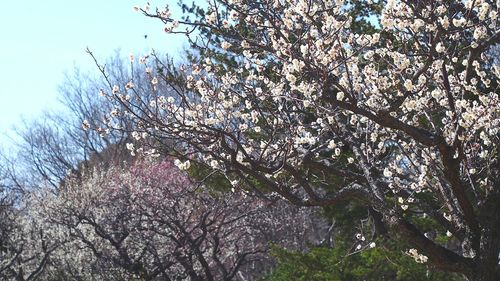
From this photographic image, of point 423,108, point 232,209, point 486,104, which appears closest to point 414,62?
point 423,108

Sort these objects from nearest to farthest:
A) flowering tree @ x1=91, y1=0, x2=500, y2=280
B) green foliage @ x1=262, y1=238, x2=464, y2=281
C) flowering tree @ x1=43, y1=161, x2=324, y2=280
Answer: flowering tree @ x1=91, y1=0, x2=500, y2=280
green foliage @ x1=262, y1=238, x2=464, y2=281
flowering tree @ x1=43, y1=161, x2=324, y2=280

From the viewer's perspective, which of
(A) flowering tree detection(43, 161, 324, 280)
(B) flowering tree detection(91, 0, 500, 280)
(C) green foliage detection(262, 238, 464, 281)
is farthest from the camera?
(A) flowering tree detection(43, 161, 324, 280)

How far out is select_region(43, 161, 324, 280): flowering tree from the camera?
41.7ft

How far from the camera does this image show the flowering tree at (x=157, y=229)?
1272 centimetres

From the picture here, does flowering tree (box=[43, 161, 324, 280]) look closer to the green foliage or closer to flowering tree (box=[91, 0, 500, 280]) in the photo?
the green foliage

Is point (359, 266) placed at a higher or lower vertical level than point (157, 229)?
lower

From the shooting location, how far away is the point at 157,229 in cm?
1327

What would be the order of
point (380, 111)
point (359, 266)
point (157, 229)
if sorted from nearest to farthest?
point (380, 111)
point (359, 266)
point (157, 229)

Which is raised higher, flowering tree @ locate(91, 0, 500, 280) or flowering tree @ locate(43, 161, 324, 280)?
flowering tree @ locate(43, 161, 324, 280)

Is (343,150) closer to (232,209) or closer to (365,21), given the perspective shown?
(365,21)

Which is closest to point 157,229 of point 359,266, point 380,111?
point 359,266

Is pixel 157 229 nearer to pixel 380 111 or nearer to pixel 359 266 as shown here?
pixel 359 266

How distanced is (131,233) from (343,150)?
5.87 meters

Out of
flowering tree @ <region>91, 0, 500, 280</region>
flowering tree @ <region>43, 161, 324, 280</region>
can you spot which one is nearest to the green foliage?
flowering tree @ <region>91, 0, 500, 280</region>
